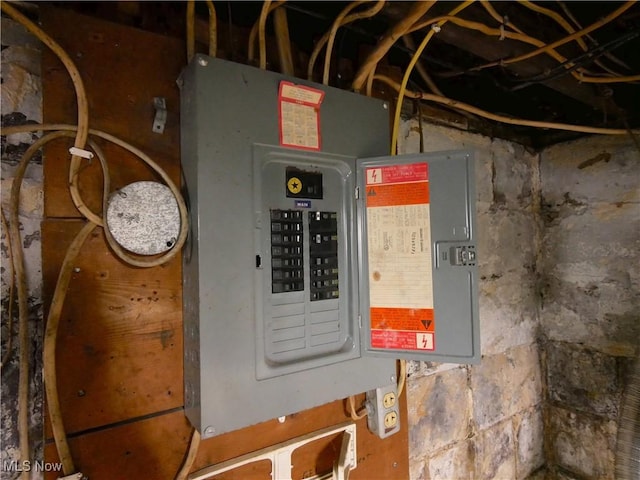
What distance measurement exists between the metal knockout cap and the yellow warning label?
0.75ft

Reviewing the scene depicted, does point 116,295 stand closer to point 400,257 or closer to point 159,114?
point 159,114

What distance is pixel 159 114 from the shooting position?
27.6 inches

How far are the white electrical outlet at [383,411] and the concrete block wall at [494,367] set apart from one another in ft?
0.46

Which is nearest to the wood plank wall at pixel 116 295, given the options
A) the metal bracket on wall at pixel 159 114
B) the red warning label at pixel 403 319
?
the metal bracket on wall at pixel 159 114

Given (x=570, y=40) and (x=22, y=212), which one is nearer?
(x=22, y=212)

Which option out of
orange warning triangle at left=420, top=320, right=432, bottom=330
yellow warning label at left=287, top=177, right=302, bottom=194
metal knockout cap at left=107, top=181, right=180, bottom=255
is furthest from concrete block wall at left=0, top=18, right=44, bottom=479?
orange warning triangle at left=420, top=320, right=432, bottom=330

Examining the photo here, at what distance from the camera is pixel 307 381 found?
0.71 meters

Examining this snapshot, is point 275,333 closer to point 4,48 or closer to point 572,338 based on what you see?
point 4,48

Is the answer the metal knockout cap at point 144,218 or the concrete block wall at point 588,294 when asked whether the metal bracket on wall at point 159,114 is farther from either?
the concrete block wall at point 588,294

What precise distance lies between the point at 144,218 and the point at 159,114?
219 millimetres

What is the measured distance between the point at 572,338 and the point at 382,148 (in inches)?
47.6

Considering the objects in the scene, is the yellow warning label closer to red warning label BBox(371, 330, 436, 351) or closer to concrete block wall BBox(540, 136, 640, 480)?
red warning label BBox(371, 330, 436, 351)

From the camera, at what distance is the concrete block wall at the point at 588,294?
126 centimetres

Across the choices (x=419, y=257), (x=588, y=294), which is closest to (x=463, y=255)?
(x=419, y=257)
